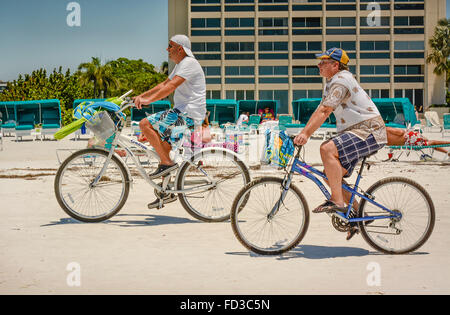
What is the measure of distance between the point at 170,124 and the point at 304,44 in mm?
86941

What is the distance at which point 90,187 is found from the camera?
645cm

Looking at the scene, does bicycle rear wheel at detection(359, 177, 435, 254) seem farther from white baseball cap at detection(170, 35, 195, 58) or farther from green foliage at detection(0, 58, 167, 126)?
Result: green foliage at detection(0, 58, 167, 126)

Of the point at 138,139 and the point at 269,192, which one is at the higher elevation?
the point at 138,139

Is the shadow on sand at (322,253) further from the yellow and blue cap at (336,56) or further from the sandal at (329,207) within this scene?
the yellow and blue cap at (336,56)

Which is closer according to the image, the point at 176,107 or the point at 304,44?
the point at 176,107

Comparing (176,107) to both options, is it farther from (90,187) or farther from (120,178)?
(90,187)

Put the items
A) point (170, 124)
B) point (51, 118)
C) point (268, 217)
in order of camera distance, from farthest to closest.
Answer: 1. point (51, 118)
2. point (170, 124)
3. point (268, 217)

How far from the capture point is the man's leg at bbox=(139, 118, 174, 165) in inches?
249

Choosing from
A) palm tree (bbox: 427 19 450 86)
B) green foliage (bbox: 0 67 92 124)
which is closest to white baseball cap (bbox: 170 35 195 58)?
green foliage (bbox: 0 67 92 124)

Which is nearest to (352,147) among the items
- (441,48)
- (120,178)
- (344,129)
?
(344,129)

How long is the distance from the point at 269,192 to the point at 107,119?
84.7 inches
